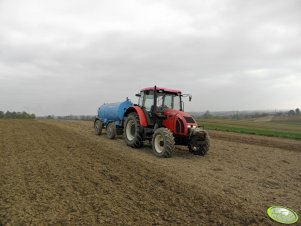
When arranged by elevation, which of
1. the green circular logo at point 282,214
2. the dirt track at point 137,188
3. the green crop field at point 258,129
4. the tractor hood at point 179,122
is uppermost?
the tractor hood at point 179,122

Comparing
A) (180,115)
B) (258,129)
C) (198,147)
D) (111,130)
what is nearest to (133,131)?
(111,130)

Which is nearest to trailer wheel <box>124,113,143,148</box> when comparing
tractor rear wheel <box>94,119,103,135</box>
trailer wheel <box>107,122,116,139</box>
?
trailer wheel <box>107,122,116,139</box>

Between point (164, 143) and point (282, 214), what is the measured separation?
15.5ft

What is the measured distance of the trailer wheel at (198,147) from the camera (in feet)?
30.7

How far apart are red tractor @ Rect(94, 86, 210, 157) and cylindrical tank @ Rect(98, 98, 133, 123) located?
1.05 metres

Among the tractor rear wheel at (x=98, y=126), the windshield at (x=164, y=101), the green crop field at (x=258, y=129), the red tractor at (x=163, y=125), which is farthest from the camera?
the green crop field at (x=258, y=129)

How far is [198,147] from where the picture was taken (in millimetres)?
9961

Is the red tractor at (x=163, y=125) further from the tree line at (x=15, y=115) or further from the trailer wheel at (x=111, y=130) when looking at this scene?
the tree line at (x=15, y=115)

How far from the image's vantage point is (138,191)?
5523mm

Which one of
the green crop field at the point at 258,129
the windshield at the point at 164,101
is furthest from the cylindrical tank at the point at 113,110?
the green crop field at the point at 258,129

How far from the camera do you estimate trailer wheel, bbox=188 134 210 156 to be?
9.37 m

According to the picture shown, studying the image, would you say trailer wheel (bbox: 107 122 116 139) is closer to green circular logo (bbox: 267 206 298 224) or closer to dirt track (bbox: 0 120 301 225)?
dirt track (bbox: 0 120 301 225)

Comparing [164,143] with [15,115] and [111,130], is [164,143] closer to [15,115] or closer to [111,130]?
[111,130]

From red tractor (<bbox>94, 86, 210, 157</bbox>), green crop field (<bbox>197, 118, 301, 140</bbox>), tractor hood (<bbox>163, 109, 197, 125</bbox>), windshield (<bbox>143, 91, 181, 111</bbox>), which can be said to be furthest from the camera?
green crop field (<bbox>197, 118, 301, 140</bbox>)
